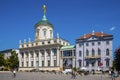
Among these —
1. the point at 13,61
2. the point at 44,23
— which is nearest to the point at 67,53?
the point at 44,23

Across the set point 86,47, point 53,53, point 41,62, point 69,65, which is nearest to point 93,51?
point 86,47

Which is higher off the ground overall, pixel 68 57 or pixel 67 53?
pixel 67 53

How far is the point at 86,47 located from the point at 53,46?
13482mm

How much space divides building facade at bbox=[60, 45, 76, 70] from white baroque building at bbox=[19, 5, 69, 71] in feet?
5.71

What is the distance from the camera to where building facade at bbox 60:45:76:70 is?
8394cm

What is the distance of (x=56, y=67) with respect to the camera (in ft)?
283

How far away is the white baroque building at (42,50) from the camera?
288 feet

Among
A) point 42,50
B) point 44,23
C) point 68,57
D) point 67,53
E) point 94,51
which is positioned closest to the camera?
point 94,51

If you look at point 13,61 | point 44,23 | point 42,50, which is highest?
point 44,23

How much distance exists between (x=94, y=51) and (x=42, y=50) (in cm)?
2163

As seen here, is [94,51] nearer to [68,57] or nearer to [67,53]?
[68,57]

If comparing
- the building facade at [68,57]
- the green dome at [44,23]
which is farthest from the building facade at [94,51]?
the green dome at [44,23]

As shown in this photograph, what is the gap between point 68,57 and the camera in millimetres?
84625

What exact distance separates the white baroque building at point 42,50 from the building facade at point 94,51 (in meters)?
9.03
